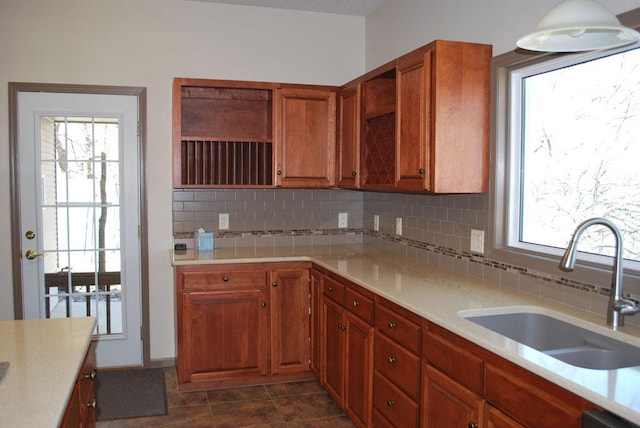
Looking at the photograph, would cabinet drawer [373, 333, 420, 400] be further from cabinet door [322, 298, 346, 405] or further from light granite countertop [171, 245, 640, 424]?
cabinet door [322, 298, 346, 405]

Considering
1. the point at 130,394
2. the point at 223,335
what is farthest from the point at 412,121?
the point at 130,394

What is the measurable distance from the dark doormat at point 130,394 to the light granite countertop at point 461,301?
0.92m

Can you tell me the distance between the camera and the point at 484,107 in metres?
3.02

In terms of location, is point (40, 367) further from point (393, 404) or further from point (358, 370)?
point (358, 370)

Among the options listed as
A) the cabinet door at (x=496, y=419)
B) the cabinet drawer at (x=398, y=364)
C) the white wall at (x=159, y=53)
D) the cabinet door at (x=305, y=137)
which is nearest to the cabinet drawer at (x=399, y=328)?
the cabinet drawer at (x=398, y=364)

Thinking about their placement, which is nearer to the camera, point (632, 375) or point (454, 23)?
point (632, 375)

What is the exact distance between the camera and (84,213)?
4.30m

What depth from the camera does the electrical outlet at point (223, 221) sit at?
14.7 ft

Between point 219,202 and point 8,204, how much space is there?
59.3 inches

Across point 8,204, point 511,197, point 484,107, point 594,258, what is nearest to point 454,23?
point 484,107

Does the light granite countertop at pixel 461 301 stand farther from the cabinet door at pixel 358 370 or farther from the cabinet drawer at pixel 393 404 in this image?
the cabinet drawer at pixel 393 404

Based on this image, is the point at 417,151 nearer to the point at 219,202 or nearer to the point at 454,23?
the point at 454,23

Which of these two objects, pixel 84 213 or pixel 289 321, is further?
pixel 84 213

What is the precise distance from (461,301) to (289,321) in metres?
1.72
